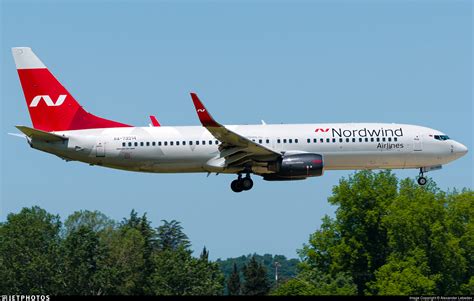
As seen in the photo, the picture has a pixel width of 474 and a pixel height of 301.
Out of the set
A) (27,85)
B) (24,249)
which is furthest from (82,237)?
(27,85)

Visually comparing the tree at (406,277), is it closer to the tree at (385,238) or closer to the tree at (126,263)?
the tree at (385,238)

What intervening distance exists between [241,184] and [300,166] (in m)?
4.55

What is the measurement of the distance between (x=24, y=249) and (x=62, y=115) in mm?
51330

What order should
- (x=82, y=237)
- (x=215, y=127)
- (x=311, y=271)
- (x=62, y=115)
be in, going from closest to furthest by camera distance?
(x=215, y=127)
(x=62, y=115)
(x=311, y=271)
(x=82, y=237)

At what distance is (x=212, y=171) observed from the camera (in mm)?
78062

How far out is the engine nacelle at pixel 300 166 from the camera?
7594cm

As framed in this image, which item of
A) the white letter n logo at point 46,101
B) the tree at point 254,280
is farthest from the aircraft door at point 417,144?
the tree at point 254,280

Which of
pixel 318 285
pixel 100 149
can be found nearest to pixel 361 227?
pixel 318 285

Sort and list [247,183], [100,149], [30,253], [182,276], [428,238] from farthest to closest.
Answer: [30,253]
[182,276]
[428,238]
[247,183]
[100,149]

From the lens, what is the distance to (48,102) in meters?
80.7

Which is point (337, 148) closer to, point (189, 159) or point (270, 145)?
point (270, 145)

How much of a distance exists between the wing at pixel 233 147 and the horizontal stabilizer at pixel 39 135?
9292mm

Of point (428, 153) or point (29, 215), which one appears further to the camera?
point (29, 215)

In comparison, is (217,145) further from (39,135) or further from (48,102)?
(48,102)
